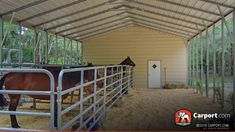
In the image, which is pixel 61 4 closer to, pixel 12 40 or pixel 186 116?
pixel 186 116

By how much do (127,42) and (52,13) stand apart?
6552mm

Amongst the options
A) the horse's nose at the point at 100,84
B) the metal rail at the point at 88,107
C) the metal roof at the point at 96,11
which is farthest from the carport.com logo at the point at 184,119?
the metal roof at the point at 96,11

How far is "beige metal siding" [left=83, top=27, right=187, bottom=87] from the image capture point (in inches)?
526

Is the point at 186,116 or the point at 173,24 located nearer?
the point at 186,116

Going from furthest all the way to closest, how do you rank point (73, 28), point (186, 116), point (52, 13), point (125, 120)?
1. point (73, 28)
2. point (52, 13)
3. point (125, 120)
4. point (186, 116)

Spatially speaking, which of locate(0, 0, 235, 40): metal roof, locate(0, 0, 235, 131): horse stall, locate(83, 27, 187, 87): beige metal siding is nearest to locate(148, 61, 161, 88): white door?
locate(0, 0, 235, 131): horse stall

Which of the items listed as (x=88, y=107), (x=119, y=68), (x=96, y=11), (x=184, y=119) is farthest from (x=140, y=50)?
(x=184, y=119)

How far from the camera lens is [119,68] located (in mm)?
7684

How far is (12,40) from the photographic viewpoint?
1483cm

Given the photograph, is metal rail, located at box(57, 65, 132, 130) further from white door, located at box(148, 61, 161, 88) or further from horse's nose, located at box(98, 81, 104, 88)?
white door, located at box(148, 61, 161, 88)

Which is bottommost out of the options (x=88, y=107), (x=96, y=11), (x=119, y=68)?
(x=88, y=107)

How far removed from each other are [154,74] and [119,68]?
611 centimetres

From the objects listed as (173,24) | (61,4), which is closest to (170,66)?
(173,24)

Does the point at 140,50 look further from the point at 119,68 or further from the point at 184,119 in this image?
the point at 184,119
